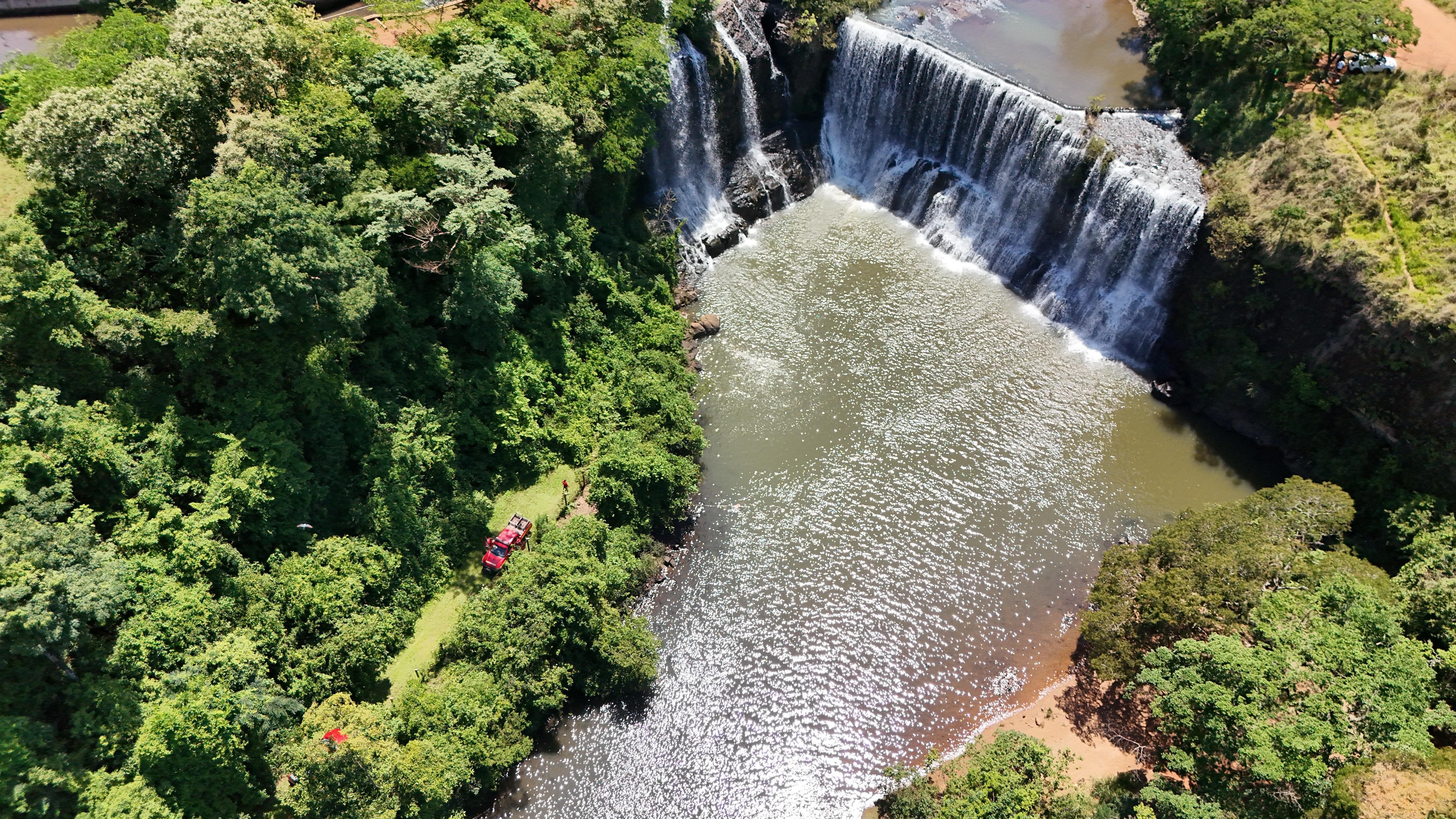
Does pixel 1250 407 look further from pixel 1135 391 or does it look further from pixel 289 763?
pixel 289 763

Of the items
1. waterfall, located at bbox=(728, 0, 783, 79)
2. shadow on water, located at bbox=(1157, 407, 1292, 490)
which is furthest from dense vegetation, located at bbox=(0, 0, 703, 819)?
shadow on water, located at bbox=(1157, 407, 1292, 490)

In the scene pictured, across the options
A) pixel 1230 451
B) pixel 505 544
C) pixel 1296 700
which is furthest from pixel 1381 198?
pixel 505 544

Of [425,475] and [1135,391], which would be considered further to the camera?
[1135,391]

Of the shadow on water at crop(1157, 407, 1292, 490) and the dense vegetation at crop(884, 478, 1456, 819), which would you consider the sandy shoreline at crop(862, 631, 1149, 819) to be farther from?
the shadow on water at crop(1157, 407, 1292, 490)

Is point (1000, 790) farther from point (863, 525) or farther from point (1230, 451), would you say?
point (1230, 451)

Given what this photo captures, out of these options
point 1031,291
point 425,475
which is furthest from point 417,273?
point 1031,291
